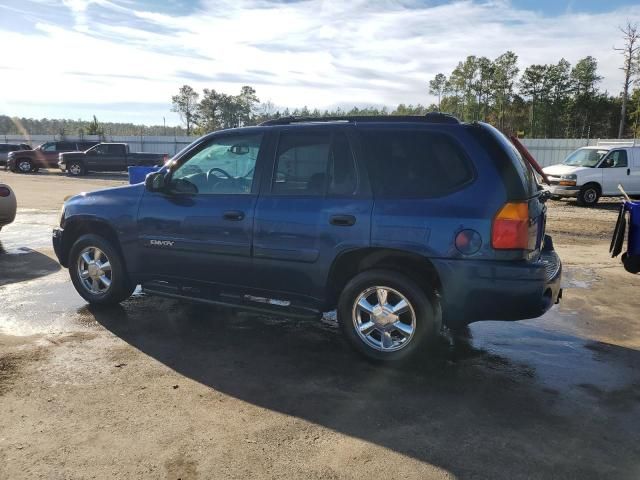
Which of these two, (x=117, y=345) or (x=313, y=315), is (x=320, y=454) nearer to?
(x=313, y=315)

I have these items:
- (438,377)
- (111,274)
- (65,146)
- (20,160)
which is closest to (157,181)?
(111,274)

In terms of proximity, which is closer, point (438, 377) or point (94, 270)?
point (438, 377)

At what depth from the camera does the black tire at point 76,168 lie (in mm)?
27453

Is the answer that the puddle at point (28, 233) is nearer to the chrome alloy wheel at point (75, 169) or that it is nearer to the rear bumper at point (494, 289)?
the rear bumper at point (494, 289)

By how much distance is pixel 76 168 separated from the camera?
2752 cm

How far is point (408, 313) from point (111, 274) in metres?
3.08

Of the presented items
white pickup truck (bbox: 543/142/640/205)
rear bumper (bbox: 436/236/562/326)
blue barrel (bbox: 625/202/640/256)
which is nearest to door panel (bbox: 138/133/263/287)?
rear bumper (bbox: 436/236/562/326)

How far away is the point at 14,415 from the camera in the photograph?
3408 mm

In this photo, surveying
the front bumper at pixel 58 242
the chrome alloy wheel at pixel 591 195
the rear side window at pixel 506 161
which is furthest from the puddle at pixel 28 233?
the chrome alloy wheel at pixel 591 195

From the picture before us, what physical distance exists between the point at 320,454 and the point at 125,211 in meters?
3.27

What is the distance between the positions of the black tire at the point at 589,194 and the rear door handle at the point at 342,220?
1467 cm

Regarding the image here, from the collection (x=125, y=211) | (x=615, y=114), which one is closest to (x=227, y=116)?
(x=615, y=114)

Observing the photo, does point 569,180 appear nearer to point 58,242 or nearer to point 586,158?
point 586,158

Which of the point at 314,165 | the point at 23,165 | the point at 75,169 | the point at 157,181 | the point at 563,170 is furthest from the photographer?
the point at 23,165
